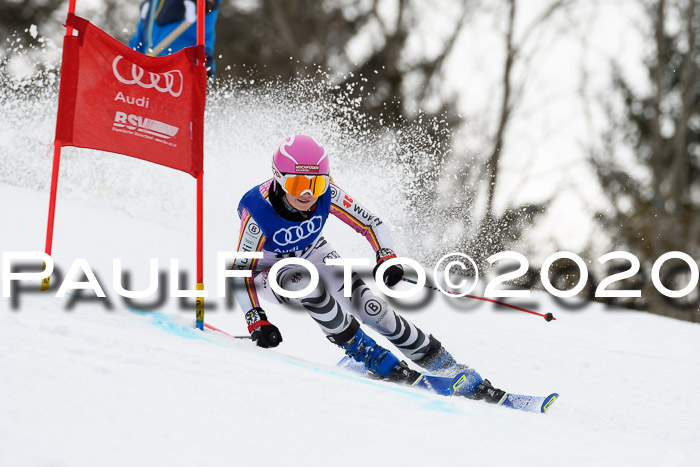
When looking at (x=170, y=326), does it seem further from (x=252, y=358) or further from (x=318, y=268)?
(x=318, y=268)

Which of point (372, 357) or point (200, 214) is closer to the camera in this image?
point (372, 357)

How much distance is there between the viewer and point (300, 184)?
142 inches

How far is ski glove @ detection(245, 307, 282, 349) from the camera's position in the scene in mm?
3426

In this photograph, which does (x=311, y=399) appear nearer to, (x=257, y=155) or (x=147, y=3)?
(x=147, y=3)

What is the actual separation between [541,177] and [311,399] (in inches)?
578

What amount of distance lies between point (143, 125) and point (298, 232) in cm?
94

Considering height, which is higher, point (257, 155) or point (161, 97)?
point (257, 155)

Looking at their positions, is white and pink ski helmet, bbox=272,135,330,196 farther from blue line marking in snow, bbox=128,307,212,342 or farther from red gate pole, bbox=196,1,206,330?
blue line marking in snow, bbox=128,307,212,342

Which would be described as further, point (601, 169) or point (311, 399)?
point (601, 169)

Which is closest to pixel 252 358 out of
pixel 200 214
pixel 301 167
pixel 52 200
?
pixel 301 167

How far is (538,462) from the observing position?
89.4 inches

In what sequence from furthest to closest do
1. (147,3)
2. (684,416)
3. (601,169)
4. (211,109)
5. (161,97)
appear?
(601,169) → (211,109) → (147,3) → (684,416) → (161,97)

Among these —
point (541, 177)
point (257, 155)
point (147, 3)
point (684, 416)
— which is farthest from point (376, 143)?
point (541, 177)

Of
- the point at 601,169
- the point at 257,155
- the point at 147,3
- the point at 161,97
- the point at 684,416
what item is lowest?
the point at 684,416
